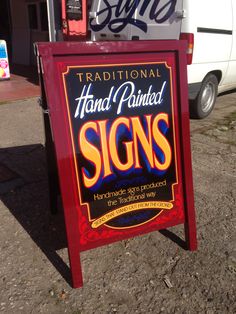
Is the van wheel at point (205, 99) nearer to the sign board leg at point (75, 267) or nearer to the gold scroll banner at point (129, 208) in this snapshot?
the gold scroll banner at point (129, 208)

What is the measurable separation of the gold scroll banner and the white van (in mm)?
3244

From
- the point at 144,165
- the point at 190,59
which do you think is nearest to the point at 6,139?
the point at 190,59

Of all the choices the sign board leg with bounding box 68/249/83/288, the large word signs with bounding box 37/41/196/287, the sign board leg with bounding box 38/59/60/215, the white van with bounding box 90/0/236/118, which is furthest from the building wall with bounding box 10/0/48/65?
the sign board leg with bounding box 68/249/83/288

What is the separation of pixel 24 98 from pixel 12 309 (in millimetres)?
6386

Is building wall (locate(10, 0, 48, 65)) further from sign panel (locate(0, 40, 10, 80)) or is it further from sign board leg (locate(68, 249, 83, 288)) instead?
sign board leg (locate(68, 249, 83, 288))

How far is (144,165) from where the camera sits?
2.73 metres

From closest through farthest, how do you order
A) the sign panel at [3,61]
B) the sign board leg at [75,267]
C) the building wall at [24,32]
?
the sign board leg at [75,267], the sign panel at [3,61], the building wall at [24,32]

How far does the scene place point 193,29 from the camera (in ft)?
17.7

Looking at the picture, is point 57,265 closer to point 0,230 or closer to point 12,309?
point 12,309

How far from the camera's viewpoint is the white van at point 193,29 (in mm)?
5367

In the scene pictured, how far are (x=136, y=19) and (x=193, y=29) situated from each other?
868 millimetres

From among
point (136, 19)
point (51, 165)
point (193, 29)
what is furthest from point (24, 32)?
point (51, 165)

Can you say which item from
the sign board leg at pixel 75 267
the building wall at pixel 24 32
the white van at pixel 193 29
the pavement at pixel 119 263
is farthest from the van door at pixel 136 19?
the building wall at pixel 24 32

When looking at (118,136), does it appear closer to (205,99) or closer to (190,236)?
(190,236)
